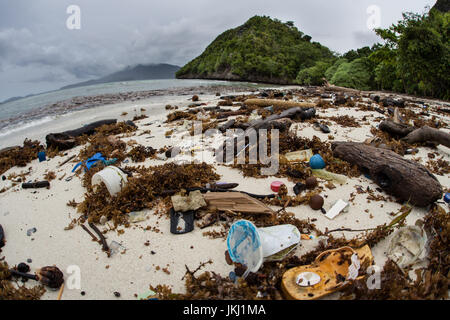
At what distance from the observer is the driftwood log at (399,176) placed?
3.11 metres

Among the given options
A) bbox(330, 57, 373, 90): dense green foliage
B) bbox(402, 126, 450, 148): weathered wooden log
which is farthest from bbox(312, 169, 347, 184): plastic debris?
bbox(330, 57, 373, 90): dense green foliage

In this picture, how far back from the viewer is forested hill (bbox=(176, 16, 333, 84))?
63.7 metres

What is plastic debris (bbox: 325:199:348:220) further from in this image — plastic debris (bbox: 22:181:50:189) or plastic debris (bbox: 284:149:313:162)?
plastic debris (bbox: 22:181:50:189)

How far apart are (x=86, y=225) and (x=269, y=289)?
2817 mm

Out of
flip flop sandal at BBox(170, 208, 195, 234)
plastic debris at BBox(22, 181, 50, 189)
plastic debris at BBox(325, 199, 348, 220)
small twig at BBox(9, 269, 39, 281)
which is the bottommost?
small twig at BBox(9, 269, 39, 281)

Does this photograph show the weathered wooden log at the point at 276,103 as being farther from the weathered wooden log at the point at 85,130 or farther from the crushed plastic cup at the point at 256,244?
the crushed plastic cup at the point at 256,244

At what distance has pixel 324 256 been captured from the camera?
8.04ft

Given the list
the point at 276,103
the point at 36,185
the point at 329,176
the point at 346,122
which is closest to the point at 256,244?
the point at 329,176

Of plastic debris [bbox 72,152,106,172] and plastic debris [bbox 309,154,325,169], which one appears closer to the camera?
plastic debris [bbox 309,154,325,169]

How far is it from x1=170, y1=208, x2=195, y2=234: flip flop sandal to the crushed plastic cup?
2.54 feet

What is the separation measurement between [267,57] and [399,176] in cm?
7309

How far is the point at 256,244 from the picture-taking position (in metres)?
2.32
